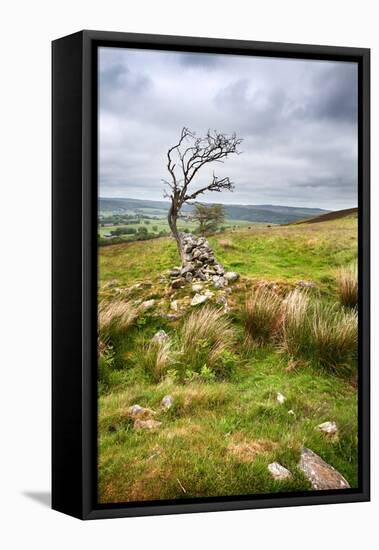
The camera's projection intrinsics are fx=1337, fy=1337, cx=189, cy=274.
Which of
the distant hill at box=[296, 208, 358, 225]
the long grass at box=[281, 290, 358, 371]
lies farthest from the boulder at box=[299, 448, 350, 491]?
the distant hill at box=[296, 208, 358, 225]

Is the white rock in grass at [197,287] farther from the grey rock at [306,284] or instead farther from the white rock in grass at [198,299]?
the grey rock at [306,284]

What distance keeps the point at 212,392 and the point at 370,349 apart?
1.32 meters

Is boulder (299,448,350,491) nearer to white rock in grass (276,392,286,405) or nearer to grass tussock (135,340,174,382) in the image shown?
white rock in grass (276,392,286,405)

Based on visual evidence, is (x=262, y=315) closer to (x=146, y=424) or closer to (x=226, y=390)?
(x=226, y=390)

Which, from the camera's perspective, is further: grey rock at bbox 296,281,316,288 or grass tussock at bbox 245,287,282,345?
grey rock at bbox 296,281,316,288

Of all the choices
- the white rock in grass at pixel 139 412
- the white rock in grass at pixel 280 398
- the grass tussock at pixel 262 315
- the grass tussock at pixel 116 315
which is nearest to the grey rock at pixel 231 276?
the grass tussock at pixel 262 315

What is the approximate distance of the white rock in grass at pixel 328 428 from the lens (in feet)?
31.8

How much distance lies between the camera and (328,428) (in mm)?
9711

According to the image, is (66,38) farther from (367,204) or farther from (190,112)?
(367,204)

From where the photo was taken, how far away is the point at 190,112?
9.45 metres

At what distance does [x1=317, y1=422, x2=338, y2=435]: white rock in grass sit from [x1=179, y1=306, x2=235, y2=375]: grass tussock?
88 centimetres

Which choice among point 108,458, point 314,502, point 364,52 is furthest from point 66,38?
point 314,502

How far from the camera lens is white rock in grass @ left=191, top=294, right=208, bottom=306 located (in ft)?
31.2

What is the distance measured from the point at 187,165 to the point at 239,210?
0.54 meters
